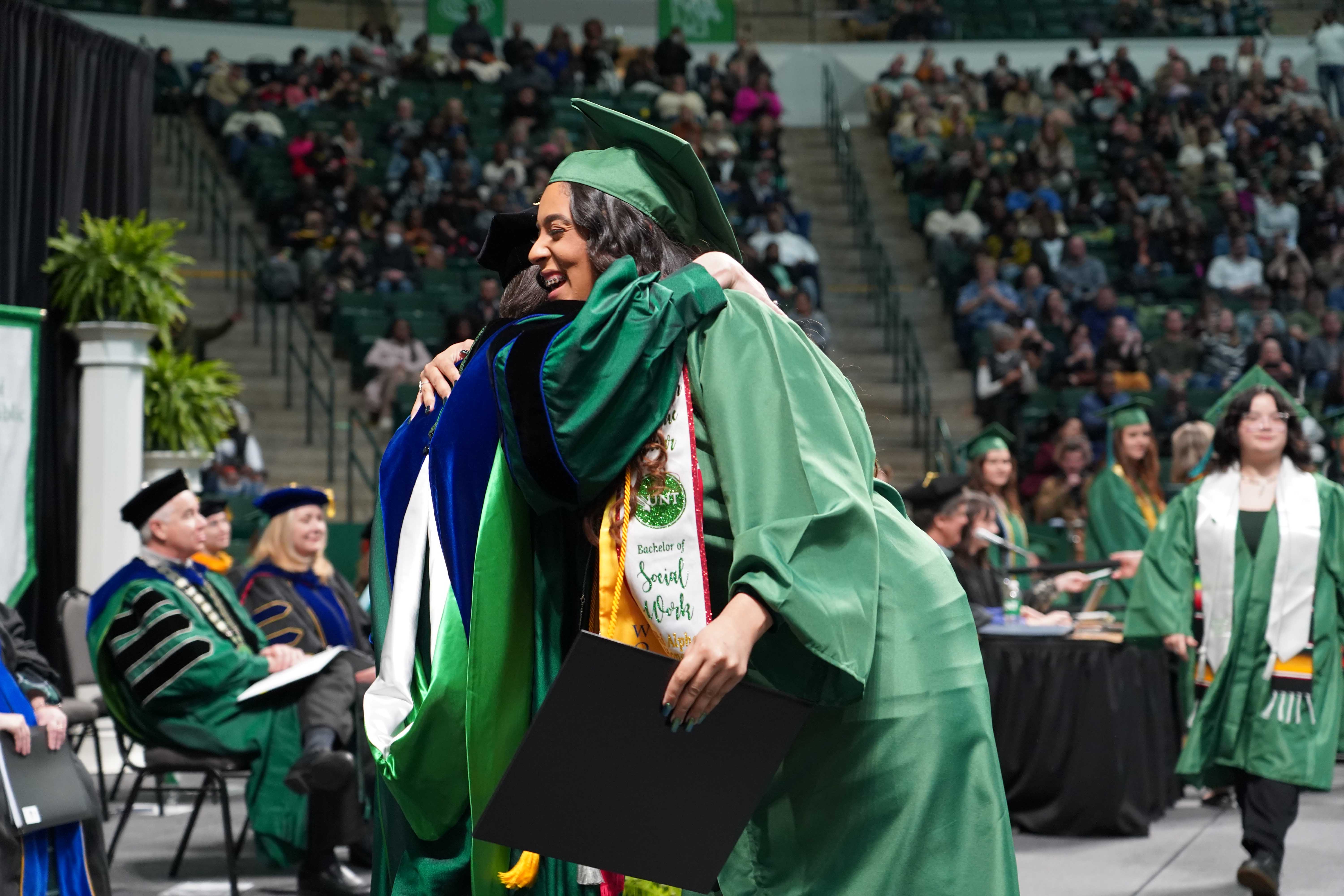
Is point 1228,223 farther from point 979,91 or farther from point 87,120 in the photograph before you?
point 87,120

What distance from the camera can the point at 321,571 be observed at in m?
6.35

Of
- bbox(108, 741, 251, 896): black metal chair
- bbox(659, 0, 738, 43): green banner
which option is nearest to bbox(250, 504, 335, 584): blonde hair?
bbox(108, 741, 251, 896): black metal chair

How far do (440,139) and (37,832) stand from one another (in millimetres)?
13127

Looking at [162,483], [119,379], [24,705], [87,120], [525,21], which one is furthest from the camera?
[525,21]

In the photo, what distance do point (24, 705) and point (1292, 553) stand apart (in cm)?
399

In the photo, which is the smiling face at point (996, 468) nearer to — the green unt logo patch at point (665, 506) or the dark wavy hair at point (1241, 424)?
the dark wavy hair at point (1241, 424)

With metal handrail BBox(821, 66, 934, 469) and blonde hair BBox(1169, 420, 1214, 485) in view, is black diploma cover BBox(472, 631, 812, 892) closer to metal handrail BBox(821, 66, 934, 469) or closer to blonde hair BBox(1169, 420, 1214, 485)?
blonde hair BBox(1169, 420, 1214, 485)

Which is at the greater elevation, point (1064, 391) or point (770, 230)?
point (770, 230)

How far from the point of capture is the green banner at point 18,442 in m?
6.56

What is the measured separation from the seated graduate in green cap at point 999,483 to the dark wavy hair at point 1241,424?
7.77 feet

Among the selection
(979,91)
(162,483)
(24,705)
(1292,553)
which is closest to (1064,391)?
(979,91)

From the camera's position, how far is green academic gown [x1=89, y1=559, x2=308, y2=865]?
17.2 ft

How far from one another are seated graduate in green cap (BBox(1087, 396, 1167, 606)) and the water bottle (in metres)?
1.22

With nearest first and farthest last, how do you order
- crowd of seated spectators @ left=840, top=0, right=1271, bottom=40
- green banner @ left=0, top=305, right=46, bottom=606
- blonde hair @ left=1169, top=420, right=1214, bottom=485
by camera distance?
1. green banner @ left=0, top=305, right=46, bottom=606
2. blonde hair @ left=1169, top=420, right=1214, bottom=485
3. crowd of seated spectators @ left=840, top=0, right=1271, bottom=40
